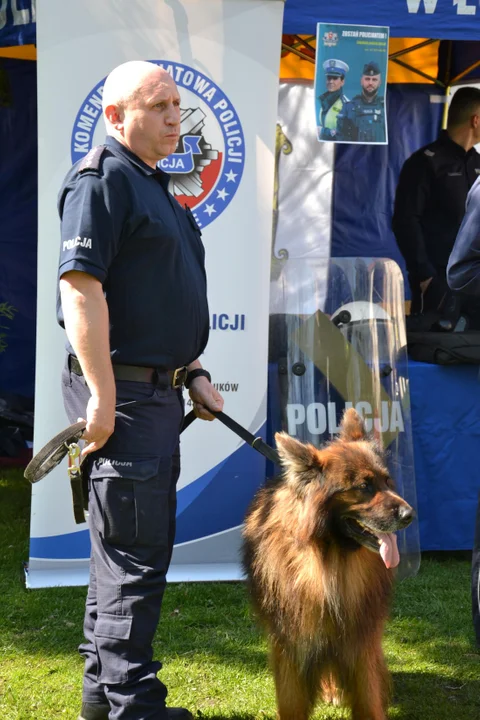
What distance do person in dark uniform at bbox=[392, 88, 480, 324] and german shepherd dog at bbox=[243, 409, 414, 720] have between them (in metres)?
3.42

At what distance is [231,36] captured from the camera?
416cm

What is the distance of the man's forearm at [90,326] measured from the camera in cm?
234

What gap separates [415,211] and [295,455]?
392 centimetres

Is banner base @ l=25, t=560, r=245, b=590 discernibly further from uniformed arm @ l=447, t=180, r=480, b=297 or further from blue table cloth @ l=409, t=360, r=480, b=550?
uniformed arm @ l=447, t=180, r=480, b=297

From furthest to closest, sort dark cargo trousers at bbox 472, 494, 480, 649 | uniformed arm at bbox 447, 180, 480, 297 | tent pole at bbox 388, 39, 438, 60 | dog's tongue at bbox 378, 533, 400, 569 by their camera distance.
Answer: tent pole at bbox 388, 39, 438, 60
dark cargo trousers at bbox 472, 494, 480, 649
uniformed arm at bbox 447, 180, 480, 297
dog's tongue at bbox 378, 533, 400, 569

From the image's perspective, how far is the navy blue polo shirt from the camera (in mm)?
2363

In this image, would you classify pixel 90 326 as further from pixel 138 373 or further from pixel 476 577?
pixel 476 577

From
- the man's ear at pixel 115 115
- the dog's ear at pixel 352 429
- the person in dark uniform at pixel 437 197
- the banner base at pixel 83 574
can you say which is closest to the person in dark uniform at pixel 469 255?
the dog's ear at pixel 352 429

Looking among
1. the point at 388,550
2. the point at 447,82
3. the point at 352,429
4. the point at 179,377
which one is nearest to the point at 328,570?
the point at 388,550

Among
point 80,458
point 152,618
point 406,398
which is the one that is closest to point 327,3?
point 406,398

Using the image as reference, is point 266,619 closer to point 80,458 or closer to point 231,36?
point 80,458

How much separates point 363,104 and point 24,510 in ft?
10.8

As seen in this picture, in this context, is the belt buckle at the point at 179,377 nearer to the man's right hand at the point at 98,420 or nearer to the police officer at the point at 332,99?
the man's right hand at the point at 98,420

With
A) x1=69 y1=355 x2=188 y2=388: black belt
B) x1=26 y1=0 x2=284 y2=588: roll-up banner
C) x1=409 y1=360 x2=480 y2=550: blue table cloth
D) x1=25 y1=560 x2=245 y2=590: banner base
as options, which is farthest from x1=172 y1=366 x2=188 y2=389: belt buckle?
x1=409 y1=360 x2=480 y2=550: blue table cloth
